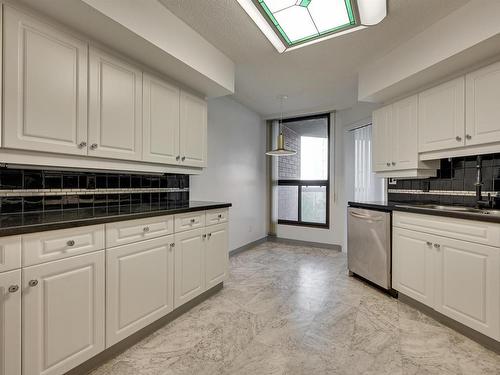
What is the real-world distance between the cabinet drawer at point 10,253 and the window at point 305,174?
13.7ft

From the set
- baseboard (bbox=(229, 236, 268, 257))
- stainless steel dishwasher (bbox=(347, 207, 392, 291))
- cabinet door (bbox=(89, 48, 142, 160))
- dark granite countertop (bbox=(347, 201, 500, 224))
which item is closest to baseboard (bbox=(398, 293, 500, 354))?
stainless steel dishwasher (bbox=(347, 207, 392, 291))

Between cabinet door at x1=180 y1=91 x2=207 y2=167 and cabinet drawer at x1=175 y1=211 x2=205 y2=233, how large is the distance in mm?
580

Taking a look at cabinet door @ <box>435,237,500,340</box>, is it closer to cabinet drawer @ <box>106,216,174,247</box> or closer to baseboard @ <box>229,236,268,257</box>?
cabinet drawer @ <box>106,216,174,247</box>

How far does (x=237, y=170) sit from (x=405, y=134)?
2.39 metres

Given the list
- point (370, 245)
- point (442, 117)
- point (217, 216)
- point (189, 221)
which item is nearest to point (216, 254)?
point (217, 216)

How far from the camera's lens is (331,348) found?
174cm

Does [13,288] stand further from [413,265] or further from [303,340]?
[413,265]

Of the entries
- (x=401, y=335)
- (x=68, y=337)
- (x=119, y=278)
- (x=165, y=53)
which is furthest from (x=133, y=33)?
(x=401, y=335)

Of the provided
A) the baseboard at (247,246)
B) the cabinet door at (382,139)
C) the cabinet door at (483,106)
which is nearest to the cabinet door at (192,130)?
the baseboard at (247,246)

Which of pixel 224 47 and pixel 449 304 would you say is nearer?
pixel 449 304

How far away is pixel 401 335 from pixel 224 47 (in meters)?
2.91

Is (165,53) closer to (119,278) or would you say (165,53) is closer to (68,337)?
(119,278)

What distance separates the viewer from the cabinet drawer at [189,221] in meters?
2.07

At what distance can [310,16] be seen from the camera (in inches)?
73.3
